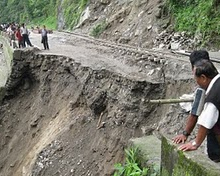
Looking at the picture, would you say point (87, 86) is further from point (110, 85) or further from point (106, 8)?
point (106, 8)

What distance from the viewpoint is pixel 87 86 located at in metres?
11.5

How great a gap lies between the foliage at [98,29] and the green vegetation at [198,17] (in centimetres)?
706

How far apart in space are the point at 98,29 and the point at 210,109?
22970 mm

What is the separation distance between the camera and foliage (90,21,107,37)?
25734 millimetres

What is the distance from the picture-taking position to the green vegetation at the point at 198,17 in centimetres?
1558

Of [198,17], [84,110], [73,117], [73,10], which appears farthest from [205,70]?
[73,10]

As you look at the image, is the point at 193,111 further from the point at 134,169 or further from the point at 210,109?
the point at 134,169

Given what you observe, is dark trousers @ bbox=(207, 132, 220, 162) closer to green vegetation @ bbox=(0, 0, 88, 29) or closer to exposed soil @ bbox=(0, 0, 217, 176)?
exposed soil @ bbox=(0, 0, 217, 176)

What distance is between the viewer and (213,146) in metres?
4.10

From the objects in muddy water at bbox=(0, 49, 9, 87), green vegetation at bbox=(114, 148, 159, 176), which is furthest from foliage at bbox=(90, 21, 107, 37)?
green vegetation at bbox=(114, 148, 159, 176)

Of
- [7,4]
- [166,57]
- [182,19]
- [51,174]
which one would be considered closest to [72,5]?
[182,19]

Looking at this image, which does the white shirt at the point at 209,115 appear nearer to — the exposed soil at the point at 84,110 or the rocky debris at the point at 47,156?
the exposed soil at the point at 84,110

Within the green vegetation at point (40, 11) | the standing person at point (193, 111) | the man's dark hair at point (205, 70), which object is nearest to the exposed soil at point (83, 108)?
the standing person at point (193, 111)

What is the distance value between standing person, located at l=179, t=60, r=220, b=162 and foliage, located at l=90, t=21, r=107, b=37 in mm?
21915
